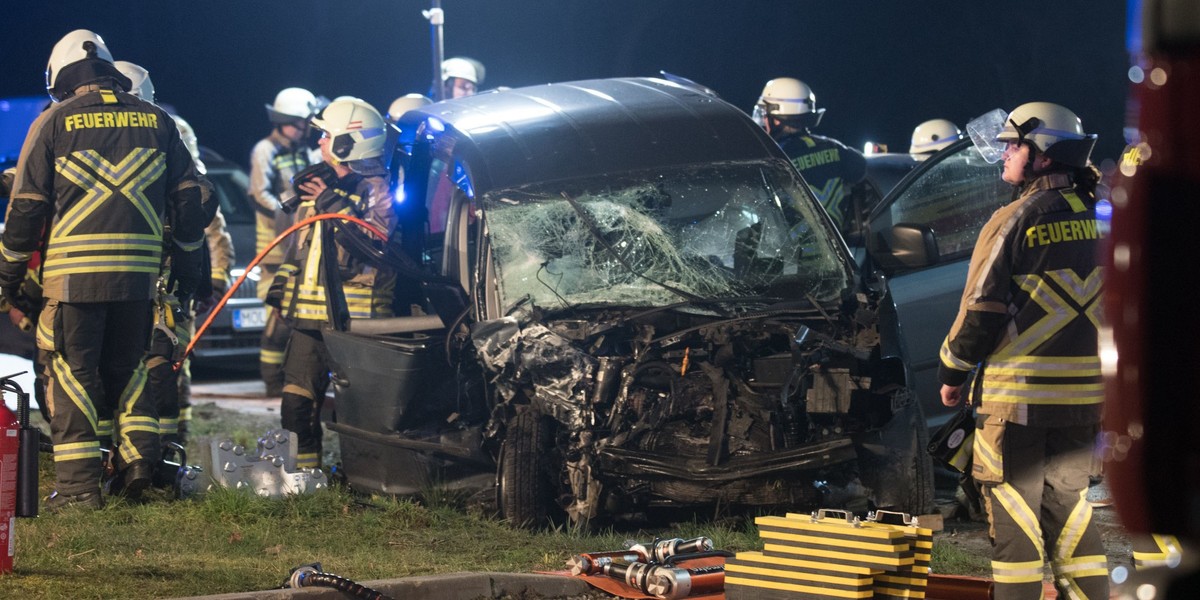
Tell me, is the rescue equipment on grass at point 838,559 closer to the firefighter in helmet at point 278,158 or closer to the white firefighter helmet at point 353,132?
the white firefighter helmet at point 353,132

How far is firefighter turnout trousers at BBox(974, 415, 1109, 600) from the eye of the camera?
516 cm

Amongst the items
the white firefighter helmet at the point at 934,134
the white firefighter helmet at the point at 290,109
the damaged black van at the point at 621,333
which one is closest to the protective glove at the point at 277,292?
the damaged black van at the point at 621,333

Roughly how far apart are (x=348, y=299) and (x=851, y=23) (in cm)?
1321

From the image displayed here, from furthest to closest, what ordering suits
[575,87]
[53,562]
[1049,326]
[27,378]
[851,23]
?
[851,23] → [27,378] → [575,87] → [53,562] → [1049,326]

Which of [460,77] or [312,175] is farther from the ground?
[460,77]

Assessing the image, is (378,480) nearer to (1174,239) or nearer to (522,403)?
(522,403)

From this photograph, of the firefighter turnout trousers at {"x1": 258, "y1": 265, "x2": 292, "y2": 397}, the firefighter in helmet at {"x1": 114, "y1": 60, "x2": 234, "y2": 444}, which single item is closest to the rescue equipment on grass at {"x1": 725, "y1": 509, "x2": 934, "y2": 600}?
the firefighter in helmet at {"x1": 114, "y1": 60, "x2": 234, "y2": 444}

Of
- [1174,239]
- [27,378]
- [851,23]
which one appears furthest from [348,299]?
[851,23]

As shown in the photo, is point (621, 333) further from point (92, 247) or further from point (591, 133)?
point (92, 247)

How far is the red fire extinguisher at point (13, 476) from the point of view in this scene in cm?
579

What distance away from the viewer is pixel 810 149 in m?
9.92

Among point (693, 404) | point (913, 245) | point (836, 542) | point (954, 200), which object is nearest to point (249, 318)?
point (954, 200)

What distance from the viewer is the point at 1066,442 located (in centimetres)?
523

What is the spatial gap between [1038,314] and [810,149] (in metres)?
4.82
